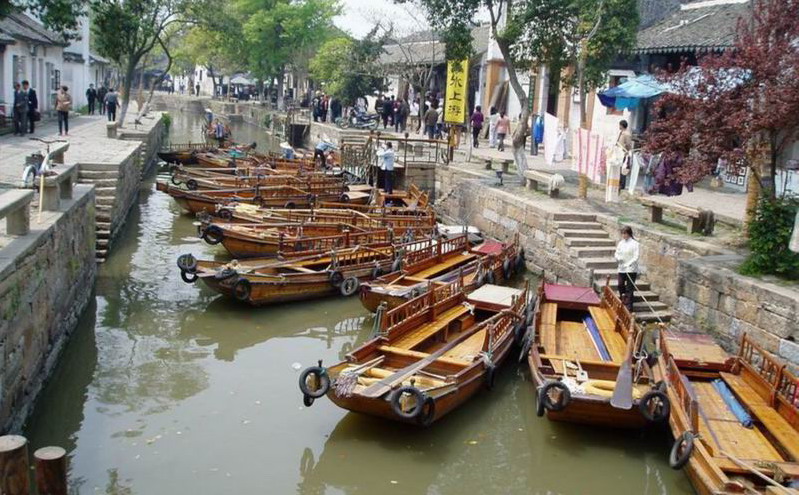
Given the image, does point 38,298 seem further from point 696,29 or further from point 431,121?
point 431,121

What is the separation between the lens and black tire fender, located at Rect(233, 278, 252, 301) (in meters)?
13.0

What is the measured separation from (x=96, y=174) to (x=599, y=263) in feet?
Answer: 35.1

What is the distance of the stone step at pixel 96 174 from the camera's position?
16688 millimetres

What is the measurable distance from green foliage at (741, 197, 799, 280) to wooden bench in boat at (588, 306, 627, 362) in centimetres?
206

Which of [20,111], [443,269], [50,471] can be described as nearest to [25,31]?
[20,111]

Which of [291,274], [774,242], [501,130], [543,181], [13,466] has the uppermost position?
[501,130]

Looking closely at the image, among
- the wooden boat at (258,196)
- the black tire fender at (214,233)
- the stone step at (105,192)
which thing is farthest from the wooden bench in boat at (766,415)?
the wooden boat at (258,196)

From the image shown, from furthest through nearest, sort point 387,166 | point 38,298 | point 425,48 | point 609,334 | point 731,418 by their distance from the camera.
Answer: point 425,48 → point 387,166 → point 609,334 → point 38,298 → point 731,418

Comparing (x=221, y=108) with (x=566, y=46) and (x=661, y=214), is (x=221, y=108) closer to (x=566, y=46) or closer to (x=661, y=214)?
(x=566, y=46)

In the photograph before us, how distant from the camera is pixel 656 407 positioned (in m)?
8.59

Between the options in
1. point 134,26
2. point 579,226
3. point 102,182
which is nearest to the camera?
point 579,226

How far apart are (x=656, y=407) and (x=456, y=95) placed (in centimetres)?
1620

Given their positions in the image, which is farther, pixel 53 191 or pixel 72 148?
pixel 72 148

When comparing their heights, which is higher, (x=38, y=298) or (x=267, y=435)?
(x=38, y=298)
